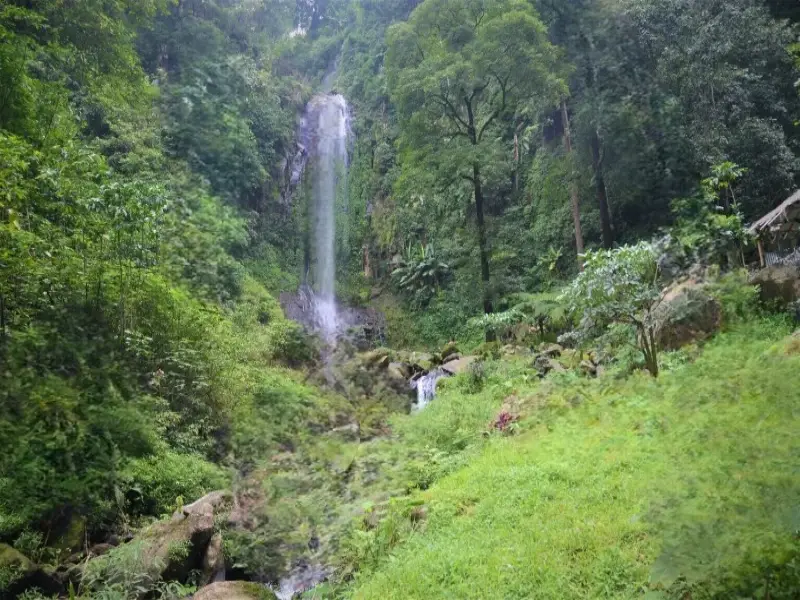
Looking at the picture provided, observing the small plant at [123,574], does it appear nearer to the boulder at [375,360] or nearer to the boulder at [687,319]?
the boulder at [687,319]

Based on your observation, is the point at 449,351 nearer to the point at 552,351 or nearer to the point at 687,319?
the point at 552,351

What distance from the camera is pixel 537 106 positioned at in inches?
704

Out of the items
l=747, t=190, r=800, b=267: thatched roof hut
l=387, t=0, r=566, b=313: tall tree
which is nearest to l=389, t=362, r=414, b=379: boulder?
l=387, t=0, r=566, b=313: tall tree

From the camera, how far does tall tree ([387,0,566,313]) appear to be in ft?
50.0

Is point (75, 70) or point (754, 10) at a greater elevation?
point (754, 10)

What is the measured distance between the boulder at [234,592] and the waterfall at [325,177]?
1748 centimetres

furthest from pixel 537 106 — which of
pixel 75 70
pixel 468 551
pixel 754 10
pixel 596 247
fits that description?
pixel 468 551

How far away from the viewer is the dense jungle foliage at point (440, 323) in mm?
4348

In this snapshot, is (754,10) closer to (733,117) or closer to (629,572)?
(733,117)

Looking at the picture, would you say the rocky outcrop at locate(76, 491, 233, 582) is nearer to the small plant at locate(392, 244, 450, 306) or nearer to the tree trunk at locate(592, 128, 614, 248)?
the tree trunk at locate(592, 128, 614, 248)

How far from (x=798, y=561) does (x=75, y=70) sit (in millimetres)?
10634

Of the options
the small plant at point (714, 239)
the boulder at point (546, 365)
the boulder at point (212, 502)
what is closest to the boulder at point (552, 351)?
the boulder at point (546, 365)

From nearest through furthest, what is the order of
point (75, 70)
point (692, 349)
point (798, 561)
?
1. point (798, 561)
2. point (692, 349)
3. point (75, 70)

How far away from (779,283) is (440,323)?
1320 centimetres
